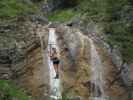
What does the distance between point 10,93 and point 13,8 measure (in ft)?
23.9

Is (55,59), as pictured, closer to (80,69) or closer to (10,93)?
(80,69)

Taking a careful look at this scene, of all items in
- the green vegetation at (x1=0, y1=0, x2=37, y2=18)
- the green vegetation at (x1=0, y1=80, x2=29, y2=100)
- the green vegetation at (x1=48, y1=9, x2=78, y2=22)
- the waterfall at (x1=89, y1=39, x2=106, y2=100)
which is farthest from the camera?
the green vegetation at (x1=48, y1=9, x2=78, y2=22)

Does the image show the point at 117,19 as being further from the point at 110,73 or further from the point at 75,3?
the point at 75,3

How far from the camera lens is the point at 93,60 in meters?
18.7

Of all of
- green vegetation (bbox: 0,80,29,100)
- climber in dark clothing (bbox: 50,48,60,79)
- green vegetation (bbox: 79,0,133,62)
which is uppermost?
green vegetation (bbox: 79,0,133,62)

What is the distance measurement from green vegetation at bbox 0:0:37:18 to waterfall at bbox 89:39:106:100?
13.7 feet

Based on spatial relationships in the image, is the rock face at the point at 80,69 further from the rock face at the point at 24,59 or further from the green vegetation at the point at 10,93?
the green vegetation at the point at 10,93

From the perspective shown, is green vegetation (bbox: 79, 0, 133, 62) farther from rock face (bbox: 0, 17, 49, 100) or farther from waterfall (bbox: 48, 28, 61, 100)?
rock face (bbox: 0, 17, 49, 100)

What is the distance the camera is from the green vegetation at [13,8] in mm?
20059

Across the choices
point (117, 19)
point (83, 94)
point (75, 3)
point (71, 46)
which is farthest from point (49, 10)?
point (83, 94)

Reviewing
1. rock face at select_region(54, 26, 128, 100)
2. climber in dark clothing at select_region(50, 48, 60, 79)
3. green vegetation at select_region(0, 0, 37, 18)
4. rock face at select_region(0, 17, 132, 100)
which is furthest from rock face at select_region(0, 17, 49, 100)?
green vegetation at select_region(0, 0, 37, 18)

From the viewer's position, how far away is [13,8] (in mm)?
21266

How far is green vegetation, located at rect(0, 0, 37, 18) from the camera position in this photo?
20059mm

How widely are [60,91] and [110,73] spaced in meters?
2.54
